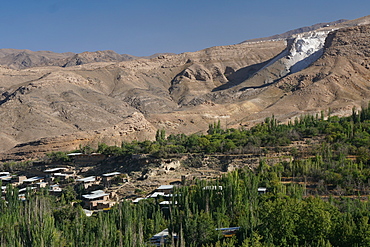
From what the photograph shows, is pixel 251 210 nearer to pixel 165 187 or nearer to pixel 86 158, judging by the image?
pixel 165 187

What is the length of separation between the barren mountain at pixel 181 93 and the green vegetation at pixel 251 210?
102 feet

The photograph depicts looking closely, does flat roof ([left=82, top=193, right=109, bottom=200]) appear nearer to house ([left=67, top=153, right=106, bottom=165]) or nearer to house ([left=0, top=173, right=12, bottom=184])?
house ([left=67, top=153, right=106, bottom=165])

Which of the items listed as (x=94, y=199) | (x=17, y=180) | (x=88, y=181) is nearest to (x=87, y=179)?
(x=88, y=181)

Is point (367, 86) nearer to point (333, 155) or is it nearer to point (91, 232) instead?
point (333, 155)

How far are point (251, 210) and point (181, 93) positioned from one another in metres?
109

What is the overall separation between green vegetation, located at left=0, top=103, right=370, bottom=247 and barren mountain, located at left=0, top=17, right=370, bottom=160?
31.1 meters

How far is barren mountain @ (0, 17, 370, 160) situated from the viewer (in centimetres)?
9169

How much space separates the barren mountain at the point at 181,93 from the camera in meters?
91.7

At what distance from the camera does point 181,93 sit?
142 meters

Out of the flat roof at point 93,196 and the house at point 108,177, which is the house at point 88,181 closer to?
the house at point 108,177

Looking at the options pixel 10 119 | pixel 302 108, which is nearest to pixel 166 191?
pixel 302 108

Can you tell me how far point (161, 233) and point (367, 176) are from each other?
748 inches

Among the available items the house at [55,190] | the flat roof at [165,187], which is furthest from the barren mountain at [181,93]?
the flat roof at [165,187]

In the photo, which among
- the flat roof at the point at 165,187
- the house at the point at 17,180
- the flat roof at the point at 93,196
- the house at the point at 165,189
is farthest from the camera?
the house at the point at 17,180
